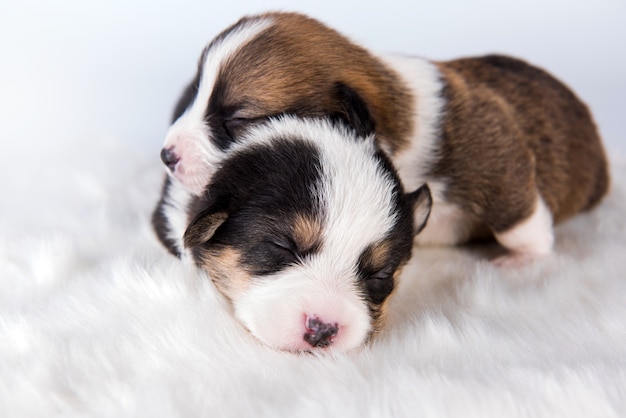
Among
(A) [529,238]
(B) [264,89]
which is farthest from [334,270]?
(A) [529,238]

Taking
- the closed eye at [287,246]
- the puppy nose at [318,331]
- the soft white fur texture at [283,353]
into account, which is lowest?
the soft white fur texture at [283,353]

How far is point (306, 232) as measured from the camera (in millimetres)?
2361

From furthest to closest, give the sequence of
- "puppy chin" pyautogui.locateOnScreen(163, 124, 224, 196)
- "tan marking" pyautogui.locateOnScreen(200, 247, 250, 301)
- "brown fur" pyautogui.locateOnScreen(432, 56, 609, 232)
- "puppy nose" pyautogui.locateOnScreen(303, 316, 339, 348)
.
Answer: "brown fur" pyautogui.locateOnScreen(432, 56, 609, 232)
"puppy chin" pyautogui.locateOnScreen(163, 124, 224, 196)
"tan marking" pyautogui.locateOnScreen(200, 247, 250, 301)
"puppy nose" pyautogui.locateOnScreen(303, 316, 339, 348)

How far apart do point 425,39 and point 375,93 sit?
9.25 ft

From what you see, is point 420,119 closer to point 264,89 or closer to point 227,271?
point 264,89

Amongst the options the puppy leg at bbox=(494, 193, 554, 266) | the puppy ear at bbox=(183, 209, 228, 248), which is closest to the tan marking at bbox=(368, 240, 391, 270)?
the puppy ear at bbox=(183, 209, 228, 248)

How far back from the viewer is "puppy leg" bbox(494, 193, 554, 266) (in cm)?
345

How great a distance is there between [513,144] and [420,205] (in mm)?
813

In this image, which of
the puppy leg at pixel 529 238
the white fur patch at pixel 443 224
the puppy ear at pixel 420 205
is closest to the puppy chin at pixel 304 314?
the puppy ear at pixel 420 205

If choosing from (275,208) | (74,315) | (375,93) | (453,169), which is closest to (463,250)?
(453,169)

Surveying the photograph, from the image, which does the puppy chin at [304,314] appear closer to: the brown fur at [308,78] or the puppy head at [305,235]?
the puppy head at [305,235]

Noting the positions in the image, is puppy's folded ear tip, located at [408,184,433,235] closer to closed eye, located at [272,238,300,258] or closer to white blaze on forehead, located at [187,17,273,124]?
closed eye, located at [272,238,300,258]

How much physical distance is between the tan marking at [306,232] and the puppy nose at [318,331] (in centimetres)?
24

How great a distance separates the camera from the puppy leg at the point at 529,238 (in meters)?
3.45
